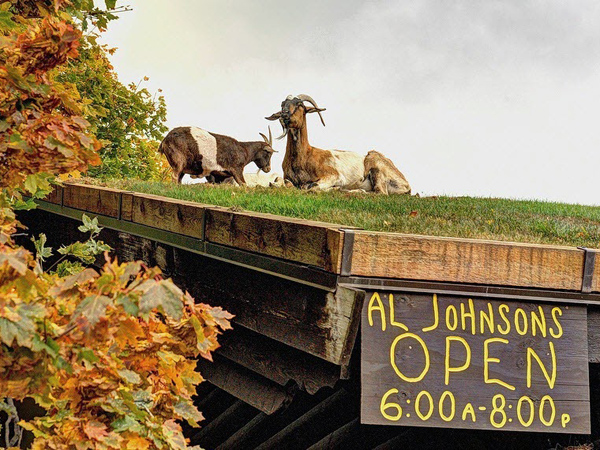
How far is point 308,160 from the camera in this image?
964 cm

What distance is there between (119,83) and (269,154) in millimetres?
2628

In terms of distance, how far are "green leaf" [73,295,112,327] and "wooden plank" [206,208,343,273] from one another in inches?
68.4

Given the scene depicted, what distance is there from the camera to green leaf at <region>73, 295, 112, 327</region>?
1.95 metres

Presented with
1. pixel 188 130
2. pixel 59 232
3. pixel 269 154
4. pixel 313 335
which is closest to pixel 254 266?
pixel 313 335

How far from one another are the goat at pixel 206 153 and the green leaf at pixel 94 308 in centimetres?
912

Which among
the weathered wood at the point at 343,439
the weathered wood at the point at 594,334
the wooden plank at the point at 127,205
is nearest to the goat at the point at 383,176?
the wooden plank at the point at 127,205

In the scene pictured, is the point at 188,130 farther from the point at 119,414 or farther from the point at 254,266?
the point at 119,414

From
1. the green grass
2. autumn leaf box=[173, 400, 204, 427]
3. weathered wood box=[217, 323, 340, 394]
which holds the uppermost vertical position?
the green grass

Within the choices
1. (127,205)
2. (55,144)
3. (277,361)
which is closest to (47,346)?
(55,144)

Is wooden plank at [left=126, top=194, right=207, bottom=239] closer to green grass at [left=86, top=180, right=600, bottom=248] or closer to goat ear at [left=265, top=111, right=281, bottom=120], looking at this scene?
green grass at [left=86, top=180, right=600, bottom=248]

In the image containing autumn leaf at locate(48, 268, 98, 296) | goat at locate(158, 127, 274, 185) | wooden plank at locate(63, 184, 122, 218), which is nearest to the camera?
autumn leaf at locate(48, 268, 98, 296)

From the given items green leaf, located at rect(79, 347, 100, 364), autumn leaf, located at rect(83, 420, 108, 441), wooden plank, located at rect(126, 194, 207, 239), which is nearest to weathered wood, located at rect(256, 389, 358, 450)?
wooden plank, located at rect(126, 194, 207, 239)

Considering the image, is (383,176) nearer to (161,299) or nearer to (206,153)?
(206,153)

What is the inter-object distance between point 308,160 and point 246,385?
498 cm
